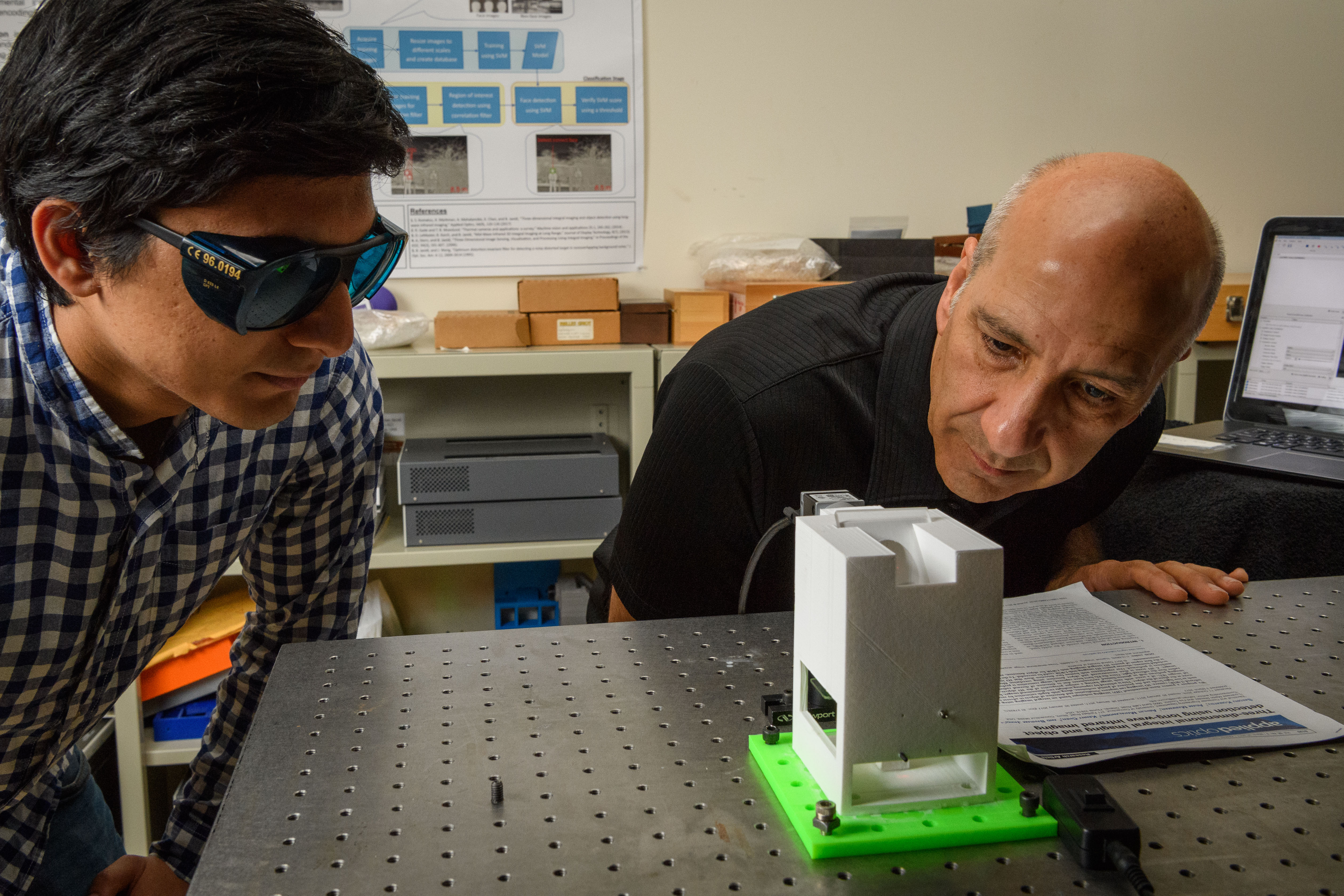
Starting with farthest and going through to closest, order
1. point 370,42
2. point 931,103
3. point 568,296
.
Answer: point 931,103 → point 370,42 → point 568,296

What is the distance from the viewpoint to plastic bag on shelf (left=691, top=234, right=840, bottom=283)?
6.37 feet

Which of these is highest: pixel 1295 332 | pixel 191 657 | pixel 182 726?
pixel 1295 332

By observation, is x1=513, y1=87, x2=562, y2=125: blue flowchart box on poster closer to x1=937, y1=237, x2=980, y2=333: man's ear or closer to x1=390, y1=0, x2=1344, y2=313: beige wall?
x1=390, y1=0, x2=1344, y2=313: beige wall

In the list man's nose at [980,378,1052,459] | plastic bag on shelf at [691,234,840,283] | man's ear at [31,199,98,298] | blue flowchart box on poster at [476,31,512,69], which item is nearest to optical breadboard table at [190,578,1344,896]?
man's nose at [980,378,1052,459]

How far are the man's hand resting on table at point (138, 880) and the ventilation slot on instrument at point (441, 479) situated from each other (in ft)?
2.70

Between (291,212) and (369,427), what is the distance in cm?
44

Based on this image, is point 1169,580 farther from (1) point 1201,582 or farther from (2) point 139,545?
(2) point 139,545

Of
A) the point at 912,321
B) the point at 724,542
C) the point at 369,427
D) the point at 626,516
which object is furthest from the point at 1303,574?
the point at 369,427

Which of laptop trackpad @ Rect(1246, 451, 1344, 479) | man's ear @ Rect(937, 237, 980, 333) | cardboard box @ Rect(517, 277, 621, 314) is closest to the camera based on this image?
man's ear @ Rect(937, 237, 980, 333)

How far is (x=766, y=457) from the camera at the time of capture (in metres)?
1.04

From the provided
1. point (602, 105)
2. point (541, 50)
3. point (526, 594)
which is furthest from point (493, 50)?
point (526, 594)

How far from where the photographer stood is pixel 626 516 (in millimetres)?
1086

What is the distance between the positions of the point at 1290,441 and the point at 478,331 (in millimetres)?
1371

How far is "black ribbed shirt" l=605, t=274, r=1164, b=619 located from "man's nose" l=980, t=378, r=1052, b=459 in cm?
12
